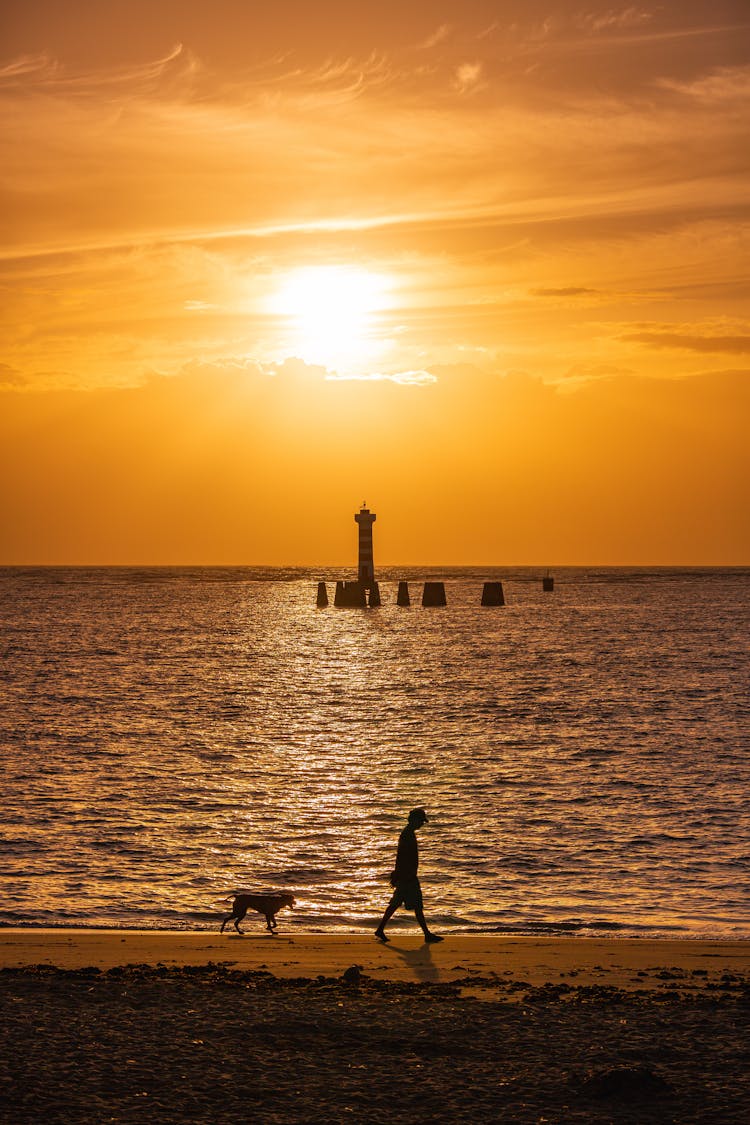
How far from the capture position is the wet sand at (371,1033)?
1009 cm

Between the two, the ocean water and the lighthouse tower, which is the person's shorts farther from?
the lighthouse tower

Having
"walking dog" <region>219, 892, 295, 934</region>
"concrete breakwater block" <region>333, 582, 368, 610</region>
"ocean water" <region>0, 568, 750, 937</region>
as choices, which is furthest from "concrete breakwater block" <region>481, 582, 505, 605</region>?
"walking dog" <region>219, 892, 295, 934</region>

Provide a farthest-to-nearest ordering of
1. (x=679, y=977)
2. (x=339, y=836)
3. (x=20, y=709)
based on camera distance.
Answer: (x=20, y=709), (x=339, y=836), (x=679, y=977)

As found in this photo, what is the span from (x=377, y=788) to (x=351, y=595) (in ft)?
339

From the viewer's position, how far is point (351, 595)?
135625 millimetres

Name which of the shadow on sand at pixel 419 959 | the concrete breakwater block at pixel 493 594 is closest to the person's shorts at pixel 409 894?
the shadow on sand at pixel 419 959

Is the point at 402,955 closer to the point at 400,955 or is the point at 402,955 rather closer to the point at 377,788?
the point at 400,955

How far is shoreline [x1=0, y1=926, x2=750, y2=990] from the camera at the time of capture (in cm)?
1448

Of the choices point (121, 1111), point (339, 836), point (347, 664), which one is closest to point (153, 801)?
point (339, 836)

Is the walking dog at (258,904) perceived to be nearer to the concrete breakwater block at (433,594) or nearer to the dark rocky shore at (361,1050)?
the dark rocky shore at (361,1050)

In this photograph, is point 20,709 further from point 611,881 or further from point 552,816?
point 611,881

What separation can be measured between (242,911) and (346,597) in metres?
119

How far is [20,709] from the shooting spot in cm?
5191

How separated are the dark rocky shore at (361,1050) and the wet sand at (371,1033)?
0.02 meters
